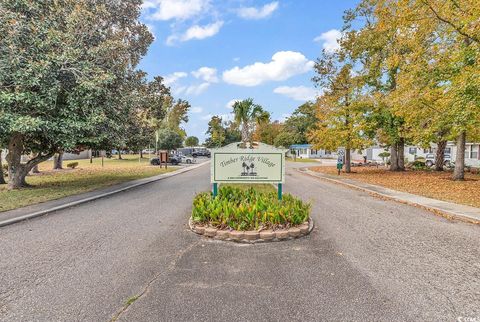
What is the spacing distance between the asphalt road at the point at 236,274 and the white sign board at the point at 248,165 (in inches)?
67.3

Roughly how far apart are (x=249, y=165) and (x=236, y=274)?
3.79 m

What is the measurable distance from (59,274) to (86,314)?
1.43 meters

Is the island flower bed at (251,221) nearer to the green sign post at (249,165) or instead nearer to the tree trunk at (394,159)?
the green sign post at (249,165)

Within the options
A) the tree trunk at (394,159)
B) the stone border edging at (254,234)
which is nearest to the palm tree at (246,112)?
the stone border edging at (254,234)

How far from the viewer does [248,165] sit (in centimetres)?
758

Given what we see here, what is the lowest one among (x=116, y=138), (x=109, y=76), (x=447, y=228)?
(x=447, y=228)

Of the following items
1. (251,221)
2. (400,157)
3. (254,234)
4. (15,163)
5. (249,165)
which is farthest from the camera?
(400,157)

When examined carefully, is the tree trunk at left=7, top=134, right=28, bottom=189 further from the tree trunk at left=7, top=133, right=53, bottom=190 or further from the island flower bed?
the island flower bed

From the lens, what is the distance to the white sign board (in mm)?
7523

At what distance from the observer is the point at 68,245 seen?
18.0 ft

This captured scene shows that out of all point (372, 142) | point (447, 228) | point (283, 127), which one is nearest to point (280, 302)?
point (447, 228)

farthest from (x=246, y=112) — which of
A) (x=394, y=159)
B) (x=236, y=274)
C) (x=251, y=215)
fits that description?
(x=394, y=159)

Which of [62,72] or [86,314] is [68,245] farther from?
[62,72]

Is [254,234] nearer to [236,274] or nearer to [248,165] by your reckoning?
[236,274]
